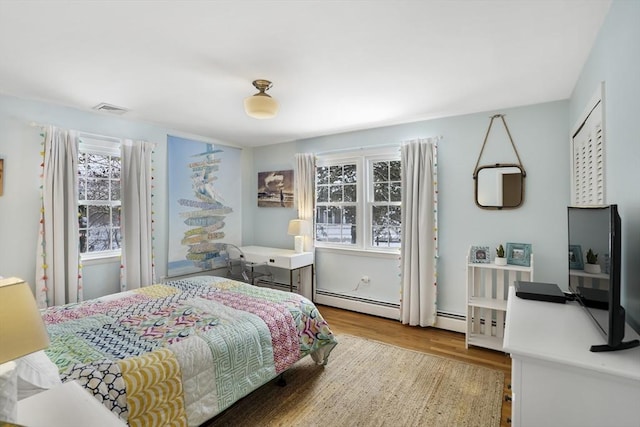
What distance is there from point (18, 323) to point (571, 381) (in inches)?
69.4

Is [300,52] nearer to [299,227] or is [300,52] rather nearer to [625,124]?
[625,124]

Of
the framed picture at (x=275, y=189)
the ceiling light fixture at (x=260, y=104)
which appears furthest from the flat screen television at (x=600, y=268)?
Answer: the framed picture at (x=275, y=189)

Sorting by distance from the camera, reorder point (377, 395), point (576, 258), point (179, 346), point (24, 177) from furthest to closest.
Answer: point (24, 177), point (377, 395), point (179, 346), point (576, 258)

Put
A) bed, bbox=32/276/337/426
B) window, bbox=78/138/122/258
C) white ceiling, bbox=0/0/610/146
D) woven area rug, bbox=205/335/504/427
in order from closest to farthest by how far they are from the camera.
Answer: bed, bbox=32/276/337/426
white ceiling, bbox=0/0/610/146
woven area rug, bbox=205/335/504/427
window, bbox=78/138/122/258

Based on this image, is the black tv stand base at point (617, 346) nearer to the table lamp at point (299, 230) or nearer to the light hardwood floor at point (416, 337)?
the light hardwood floor at point (416, 337)

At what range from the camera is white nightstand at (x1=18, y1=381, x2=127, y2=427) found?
0.98 m

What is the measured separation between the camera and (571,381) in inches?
41.0

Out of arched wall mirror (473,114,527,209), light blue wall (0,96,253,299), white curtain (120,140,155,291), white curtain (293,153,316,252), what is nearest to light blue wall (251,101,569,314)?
arched wall mirror (473,114,527,209)

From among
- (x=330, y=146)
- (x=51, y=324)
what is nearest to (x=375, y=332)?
(x=330, y=146)

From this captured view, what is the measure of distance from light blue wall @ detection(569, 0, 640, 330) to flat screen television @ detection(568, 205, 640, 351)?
13cm

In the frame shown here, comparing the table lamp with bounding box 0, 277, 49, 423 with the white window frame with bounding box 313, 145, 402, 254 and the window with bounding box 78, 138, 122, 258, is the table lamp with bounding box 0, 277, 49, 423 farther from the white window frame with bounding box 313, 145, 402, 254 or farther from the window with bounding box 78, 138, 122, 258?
the white window frame with bounding box 313, 145, 402, 254

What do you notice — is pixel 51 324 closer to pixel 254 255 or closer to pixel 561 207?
pixel 254 255

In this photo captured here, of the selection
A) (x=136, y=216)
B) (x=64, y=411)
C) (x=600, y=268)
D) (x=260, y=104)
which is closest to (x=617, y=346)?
(x=600, y=268)

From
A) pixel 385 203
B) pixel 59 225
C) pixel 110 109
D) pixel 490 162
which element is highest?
pixel 110 109
